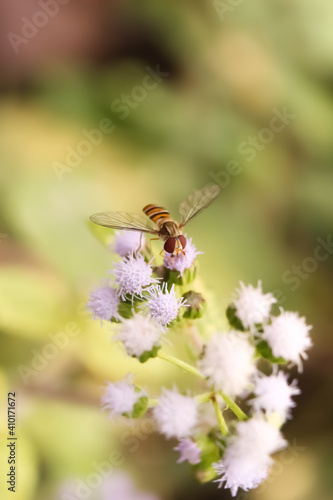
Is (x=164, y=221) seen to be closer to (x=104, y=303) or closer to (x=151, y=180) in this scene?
(x=104, y=303)

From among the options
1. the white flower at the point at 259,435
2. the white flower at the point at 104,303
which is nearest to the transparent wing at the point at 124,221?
the white flower at the point at 104,303

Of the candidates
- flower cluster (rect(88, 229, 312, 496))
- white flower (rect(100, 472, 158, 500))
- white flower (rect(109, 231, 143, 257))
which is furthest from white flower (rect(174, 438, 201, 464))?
white flower (rect(100, 472, 158, 500))

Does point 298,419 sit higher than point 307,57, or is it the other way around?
point 307,57

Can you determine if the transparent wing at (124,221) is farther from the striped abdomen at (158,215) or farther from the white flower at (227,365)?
the white flower at (227,365)

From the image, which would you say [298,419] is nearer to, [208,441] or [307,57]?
[208,441]

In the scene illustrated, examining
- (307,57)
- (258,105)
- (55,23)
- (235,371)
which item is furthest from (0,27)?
(235,371)

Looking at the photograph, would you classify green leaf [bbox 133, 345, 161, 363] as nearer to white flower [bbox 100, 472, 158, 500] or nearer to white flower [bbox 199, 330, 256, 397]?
white flower [bbox 199, 330, 256, 397]
